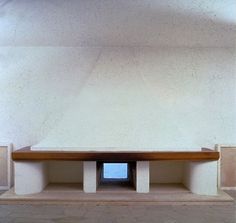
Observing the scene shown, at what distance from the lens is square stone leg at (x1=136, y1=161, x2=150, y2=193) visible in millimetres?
3631

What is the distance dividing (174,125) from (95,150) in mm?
1223

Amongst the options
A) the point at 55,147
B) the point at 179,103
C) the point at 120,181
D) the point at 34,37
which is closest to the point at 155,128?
the point at 179,103

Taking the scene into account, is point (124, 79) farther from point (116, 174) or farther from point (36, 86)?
point (116, 174)

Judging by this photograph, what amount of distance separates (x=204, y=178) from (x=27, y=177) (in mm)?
2509

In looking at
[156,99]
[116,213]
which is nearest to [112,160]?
[116,213]

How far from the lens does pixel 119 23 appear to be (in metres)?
3.48

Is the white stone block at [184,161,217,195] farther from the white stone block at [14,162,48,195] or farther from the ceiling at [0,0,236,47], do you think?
the white stone block at [14,162,48,195]

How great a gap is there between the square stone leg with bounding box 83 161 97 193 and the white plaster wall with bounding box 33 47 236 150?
385 mm

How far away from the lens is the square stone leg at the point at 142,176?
11.9ft

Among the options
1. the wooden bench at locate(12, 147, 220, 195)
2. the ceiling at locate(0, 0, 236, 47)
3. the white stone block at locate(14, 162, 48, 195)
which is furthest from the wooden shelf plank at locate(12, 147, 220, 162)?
the ceiling at locate(0, 0, 236, 47)

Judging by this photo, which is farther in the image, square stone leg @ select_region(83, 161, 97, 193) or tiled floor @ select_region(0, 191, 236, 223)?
square stone leg @ select_region(83, 161, 97, 193)

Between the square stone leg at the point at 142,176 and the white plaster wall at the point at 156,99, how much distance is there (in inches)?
14.6

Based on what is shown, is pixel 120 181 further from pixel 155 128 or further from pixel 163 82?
pixel 163 82

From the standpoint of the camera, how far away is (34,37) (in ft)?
12.7
